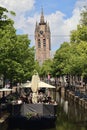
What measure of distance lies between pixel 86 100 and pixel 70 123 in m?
12.3

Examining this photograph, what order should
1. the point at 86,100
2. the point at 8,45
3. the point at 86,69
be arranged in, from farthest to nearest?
the point at 86,69
the point at 86,100
the point at 8,45

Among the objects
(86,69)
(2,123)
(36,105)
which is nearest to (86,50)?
(86,69)

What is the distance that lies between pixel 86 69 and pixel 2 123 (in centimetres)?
2719

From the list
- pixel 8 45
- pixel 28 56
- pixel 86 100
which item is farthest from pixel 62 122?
pixel 28 56

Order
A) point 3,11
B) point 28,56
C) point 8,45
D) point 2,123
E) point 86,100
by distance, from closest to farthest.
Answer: point 3,11 < point 2,123 < point 8,45 < point 86,100 < point 28,56

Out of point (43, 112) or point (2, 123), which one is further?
point (43, 112)

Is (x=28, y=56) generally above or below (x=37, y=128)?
above

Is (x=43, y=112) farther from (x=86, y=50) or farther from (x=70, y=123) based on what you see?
(x=86, y=50)

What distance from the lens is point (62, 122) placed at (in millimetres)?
36500

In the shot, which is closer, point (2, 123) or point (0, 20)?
point (0, 20)

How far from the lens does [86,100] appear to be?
4778cm

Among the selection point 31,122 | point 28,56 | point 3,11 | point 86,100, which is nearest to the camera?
point 3,11

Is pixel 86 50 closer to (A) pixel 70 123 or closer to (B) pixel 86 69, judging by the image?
(B) pixel 86 69

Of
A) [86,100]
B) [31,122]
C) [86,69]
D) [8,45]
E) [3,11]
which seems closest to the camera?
[3,11]
